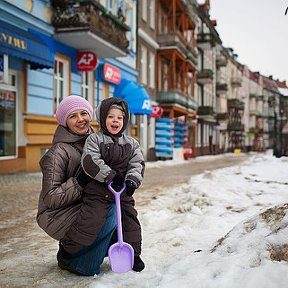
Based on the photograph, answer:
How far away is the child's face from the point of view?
300cm

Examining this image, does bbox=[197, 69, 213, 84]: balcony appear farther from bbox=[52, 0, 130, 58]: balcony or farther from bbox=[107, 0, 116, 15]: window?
bbox=[52, 0, 130, 58]: balcony

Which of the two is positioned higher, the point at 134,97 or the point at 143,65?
the point at 143,65

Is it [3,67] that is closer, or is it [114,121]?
[114,121]

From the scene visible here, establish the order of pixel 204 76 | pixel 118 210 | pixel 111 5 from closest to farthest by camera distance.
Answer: pixel 118 210 → pixel 111 5 → pixel 204 76

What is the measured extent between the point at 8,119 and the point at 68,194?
8.06m

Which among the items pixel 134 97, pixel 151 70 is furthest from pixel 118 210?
pixel 151 70

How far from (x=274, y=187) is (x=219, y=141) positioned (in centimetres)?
3831

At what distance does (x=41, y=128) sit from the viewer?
11.0 metres

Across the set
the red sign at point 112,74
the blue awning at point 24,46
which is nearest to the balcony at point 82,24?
the blue awning at point 24,46

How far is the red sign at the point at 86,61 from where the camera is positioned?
12959mm

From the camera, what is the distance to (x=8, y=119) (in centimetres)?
1037

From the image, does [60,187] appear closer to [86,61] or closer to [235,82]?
[86,61]

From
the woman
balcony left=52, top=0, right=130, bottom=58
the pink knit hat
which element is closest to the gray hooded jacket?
the woman

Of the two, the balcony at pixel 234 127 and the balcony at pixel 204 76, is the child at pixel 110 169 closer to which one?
the balcony at pixel 204 76
